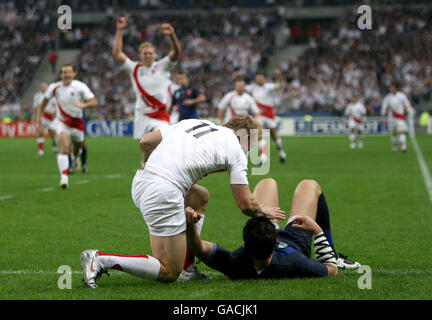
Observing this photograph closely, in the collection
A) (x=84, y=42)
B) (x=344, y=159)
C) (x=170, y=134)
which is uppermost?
(x=84, y=42)

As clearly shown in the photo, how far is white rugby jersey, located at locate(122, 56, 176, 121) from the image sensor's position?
13188 mm

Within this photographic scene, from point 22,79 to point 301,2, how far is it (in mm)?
19807

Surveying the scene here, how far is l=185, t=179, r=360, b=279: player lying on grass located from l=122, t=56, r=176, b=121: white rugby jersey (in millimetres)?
7521

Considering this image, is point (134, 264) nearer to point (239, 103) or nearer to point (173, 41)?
point (173, 41)

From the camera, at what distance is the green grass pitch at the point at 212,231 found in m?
5.18

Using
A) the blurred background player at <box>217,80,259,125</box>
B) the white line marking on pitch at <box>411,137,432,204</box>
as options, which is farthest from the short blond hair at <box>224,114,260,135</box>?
the blurred background player at <box>217,80,259,125</box>

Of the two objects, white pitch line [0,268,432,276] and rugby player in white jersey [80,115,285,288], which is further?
white pitch line [0,268,432,276]

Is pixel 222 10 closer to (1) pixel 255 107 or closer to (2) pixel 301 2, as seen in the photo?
(2) pixel 301 2

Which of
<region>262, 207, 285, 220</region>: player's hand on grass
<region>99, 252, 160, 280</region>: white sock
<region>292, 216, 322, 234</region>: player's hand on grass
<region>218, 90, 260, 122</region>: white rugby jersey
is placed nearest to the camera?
<region>99, 252, 160, 280</region>: white sock

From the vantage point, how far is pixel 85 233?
8039 millimetres

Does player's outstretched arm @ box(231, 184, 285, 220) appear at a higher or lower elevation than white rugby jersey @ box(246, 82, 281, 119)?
lower

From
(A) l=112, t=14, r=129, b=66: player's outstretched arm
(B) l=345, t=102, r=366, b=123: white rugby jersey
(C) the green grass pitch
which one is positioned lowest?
(C) the green grass pitch

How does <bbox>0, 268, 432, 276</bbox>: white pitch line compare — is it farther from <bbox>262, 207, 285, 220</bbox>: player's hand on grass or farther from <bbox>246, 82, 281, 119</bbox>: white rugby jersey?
<bbox>246, 82, 281, 119</bbox>: white rugby jersey
